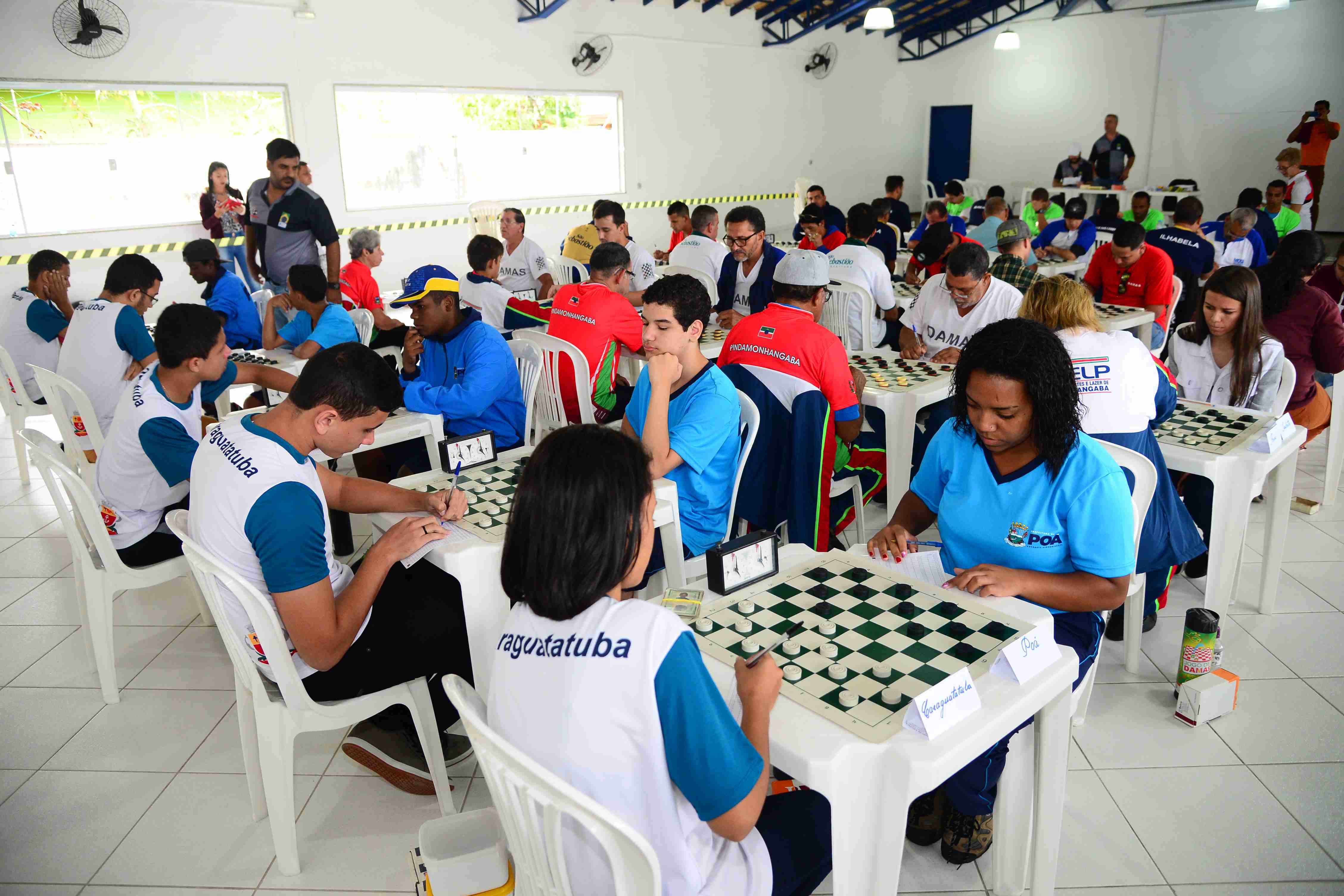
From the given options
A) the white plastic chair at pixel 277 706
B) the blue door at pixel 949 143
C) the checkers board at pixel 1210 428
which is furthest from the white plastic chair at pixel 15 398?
the blue door at pixel 949 143

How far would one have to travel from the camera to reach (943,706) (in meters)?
1.30

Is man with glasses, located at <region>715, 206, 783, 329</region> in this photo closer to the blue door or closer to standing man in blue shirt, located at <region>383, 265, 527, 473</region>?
standing man in blue shirt, located at <region>383, 265, 527, 473</region>

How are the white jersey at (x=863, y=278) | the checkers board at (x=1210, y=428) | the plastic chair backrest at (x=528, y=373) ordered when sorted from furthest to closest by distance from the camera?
the white jersey at (x=863, y=278)
the plastic chair backrest at (x=528, y=373)
the checkers board at (x=1210, y=428)

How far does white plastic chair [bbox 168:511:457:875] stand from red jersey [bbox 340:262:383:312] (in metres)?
3.90

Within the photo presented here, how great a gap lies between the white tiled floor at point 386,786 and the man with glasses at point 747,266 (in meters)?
2.64

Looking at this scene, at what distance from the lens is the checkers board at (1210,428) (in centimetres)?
267

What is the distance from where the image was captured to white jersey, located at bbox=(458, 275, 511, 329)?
489 cm

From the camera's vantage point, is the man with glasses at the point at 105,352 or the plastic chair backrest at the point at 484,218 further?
the plastic chair backrest at the point at 484,218

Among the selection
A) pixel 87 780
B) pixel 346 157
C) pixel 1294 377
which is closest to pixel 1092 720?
pixel 1294 377

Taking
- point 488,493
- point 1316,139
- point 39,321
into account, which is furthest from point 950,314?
point 1316,139

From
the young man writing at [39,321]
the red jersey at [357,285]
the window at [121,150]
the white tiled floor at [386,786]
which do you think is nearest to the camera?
the white tiled floor at [386,786]

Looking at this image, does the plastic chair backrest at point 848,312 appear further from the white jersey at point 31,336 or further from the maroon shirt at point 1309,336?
the white jersey at point 31,336

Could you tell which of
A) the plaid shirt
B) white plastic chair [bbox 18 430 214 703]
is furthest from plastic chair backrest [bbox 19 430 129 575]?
the plaid shirt

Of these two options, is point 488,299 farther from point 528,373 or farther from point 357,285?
point 528,373
